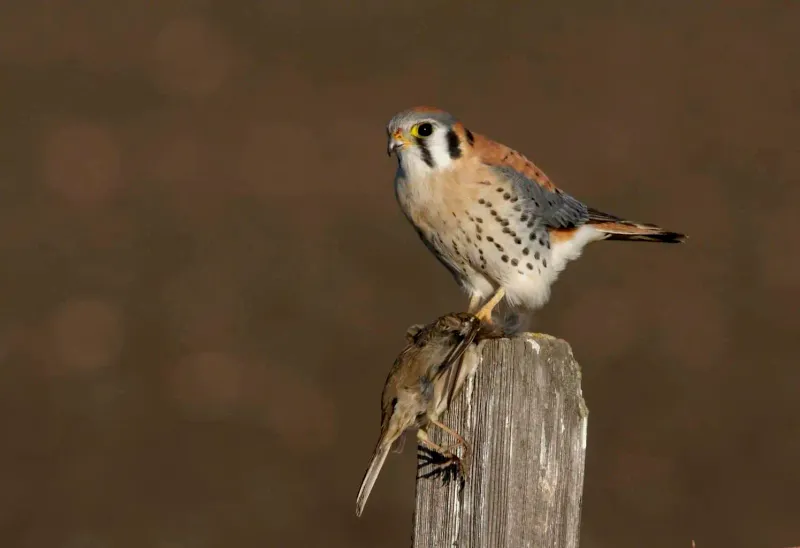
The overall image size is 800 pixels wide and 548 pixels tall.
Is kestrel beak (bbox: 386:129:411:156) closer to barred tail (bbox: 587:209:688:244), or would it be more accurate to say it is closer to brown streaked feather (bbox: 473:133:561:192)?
brown streaked feather (bbox: 473:133:561:192)

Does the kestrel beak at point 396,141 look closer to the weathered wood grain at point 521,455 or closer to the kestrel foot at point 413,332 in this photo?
the kestrel foot at point 413,332

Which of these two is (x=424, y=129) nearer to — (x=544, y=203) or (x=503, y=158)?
(x=503, y=158)

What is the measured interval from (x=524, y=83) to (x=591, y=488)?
5.57 meters

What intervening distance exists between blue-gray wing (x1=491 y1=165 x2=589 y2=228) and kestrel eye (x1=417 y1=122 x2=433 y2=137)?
12.9 inches

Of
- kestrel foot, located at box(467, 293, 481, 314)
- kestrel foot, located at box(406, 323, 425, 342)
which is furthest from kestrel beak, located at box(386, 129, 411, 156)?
kestrel foot, located at box(406, 323, 425, 342)

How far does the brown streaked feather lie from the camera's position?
5.10 m

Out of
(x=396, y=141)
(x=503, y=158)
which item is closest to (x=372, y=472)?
(x=396, y=141)

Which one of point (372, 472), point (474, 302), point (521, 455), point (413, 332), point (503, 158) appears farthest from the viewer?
point (474, 302)

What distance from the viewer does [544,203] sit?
5191mm

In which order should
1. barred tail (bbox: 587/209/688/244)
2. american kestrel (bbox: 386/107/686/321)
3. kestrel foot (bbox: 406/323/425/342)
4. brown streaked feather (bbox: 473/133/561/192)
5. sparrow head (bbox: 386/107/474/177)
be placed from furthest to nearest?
barred tail (bbox: 587/209/688/244) → brown streaked feather (bbox: 473/133/561/192) → american kestrel (bbox: 386/107/686/321) → sparrow head (bbox: 386/107/474/177) → kestrel foot (bbox: 406/323/425/342)

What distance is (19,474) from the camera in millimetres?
8188

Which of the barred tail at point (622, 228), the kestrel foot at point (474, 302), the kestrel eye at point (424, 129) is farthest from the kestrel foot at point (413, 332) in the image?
the barred tail at point (622, 228)

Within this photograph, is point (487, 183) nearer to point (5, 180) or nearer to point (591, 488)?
point (591, 488)

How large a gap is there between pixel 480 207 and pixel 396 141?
0.42 m
